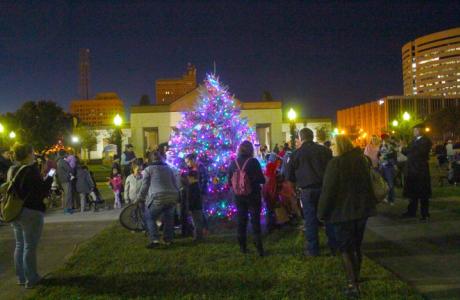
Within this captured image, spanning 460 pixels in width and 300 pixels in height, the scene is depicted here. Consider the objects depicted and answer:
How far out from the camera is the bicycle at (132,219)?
10.2 metres

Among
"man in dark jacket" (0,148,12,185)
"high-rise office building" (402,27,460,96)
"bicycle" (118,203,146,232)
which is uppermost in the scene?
"high-rise office building" (402,27,460,96)

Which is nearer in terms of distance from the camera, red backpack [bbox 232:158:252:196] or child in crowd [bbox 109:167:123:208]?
red backpack [bbox 232:158:252:196]

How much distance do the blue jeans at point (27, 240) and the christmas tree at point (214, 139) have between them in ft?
14.7

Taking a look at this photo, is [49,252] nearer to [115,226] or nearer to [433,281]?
[115,226]

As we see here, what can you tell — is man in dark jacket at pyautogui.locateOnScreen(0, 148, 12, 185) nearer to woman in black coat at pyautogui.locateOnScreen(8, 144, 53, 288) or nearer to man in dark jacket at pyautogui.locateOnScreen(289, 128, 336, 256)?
woman in black coat at pyautogui.locateOnScreen(8, 144, 53, 288)

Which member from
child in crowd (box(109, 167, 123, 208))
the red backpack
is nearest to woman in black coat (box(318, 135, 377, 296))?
the red backpack

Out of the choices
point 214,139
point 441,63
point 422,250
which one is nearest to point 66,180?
point 214,139

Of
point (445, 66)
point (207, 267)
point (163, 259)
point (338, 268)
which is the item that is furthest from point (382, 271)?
point (445, 66)

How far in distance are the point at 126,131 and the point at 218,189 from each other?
61.1m

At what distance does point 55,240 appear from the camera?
9930 millimetres

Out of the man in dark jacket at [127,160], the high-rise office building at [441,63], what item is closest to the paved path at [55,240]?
the man in dark jacket at [127,160]

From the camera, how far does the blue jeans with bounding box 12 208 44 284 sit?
254 inches

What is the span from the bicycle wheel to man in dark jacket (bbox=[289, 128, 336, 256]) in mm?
4078

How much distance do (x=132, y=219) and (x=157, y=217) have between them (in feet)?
6.69
